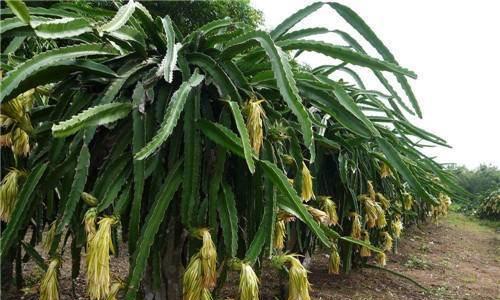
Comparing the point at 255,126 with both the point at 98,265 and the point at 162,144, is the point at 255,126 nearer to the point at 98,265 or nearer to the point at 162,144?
the point at 162,144

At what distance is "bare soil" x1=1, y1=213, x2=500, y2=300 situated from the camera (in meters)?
3.03

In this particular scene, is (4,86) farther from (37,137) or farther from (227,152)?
(227,152)

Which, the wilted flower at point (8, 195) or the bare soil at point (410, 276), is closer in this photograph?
the wilted flower at point (8, 195)

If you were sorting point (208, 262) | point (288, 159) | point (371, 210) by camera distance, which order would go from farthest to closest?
point (371, 210), point (288, 159), point (208, 262)

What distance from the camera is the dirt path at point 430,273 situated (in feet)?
11.6

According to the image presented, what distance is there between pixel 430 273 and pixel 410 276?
439 mm

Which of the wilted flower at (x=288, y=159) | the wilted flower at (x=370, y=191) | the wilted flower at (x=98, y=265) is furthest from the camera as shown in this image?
the wilted flower at (x=370, y=191)

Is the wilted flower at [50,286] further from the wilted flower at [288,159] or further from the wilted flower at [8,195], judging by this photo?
the wilted flower at [288,159]

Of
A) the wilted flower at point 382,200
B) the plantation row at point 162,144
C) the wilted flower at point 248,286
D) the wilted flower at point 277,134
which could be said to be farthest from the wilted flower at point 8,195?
the wilted flower at point 382,200

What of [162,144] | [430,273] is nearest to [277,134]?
[162,144]

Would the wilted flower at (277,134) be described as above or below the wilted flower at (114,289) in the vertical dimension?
above

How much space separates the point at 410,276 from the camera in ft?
14.0

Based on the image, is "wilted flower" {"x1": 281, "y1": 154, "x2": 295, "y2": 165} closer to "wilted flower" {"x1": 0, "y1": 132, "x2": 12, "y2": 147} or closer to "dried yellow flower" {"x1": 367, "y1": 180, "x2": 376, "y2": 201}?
"wilted flower" {"x1": 0, "y1": 132, "x2": 12, "y2": 147}

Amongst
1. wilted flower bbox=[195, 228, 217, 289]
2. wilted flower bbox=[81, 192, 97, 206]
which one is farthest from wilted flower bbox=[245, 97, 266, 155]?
wilted flower bbox=[81, 192, 97, 206]
